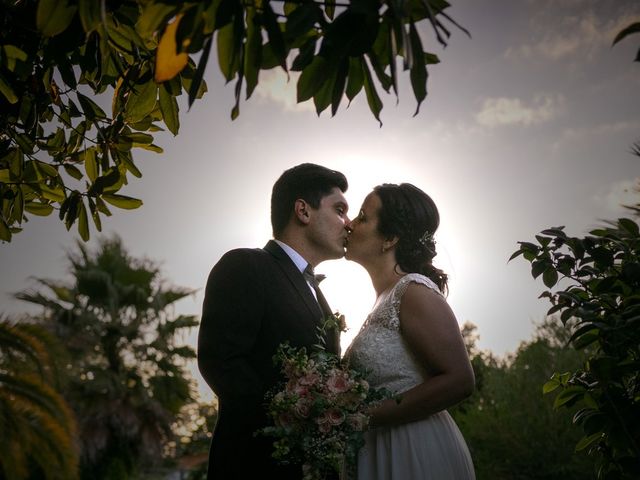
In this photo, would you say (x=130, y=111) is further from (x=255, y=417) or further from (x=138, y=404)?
(x=138, y=404)

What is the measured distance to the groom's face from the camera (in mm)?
3693

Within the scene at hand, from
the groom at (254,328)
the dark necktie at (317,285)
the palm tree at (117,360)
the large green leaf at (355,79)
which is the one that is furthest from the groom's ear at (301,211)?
the palm tree at (117,360)

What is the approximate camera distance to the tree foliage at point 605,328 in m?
2.14

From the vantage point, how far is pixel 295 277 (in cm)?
322

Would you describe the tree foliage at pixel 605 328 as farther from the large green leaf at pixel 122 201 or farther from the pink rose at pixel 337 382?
the large green leaf at pixel 122 201

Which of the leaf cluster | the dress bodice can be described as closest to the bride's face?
the dress bodice

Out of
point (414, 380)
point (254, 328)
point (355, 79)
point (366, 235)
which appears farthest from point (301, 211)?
point (355, 79)

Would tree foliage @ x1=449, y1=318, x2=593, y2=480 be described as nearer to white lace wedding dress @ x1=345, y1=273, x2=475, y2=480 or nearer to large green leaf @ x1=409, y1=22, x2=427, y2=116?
white lace wedding dress @ x1=345, y1=273, x2=475, y2=480

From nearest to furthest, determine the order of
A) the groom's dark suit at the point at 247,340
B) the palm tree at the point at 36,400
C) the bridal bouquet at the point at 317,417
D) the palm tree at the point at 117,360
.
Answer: the bridal bouquet at the point at 317,417 → the groom's dark suit at the point at 247,340 → the palm tree at the point at 36,400 → the palm tree at the point at 117,360

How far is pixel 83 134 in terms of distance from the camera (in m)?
2.24

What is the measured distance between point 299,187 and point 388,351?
1.38m

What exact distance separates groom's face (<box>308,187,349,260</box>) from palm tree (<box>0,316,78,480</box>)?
7.14m

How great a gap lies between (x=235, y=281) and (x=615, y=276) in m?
1.89

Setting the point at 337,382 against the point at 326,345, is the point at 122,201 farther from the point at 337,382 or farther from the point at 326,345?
the point at 326,345
